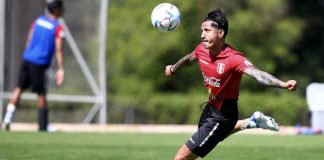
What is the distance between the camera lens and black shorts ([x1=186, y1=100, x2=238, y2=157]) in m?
9.53

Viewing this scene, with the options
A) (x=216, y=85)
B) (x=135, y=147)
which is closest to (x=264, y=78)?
(x=216, y=85)

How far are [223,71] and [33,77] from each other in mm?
8254

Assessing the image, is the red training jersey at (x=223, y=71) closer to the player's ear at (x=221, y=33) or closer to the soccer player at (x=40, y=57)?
the player's ear at (x=221, y=33)

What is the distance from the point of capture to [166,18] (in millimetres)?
10523

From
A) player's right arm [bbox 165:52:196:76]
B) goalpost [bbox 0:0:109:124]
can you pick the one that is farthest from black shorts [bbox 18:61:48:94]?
player's right arm [bbox 165:52:196:76]

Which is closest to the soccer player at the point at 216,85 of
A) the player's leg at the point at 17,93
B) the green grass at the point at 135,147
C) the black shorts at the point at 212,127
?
the black shorts at the point at 212,127

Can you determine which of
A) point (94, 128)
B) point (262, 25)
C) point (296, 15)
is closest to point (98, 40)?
point (94, 128)

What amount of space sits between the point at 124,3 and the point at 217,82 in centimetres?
2440

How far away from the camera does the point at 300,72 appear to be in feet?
123

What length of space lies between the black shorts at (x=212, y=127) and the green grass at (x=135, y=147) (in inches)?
102

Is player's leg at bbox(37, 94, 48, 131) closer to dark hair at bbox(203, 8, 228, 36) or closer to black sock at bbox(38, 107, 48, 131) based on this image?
black sock at bbox(38, 107, 48, 131)

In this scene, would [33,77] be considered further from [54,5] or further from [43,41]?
[54,5]

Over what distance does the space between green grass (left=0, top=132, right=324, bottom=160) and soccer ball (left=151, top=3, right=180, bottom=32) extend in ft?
7.54

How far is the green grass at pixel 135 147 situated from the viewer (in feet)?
40.7
